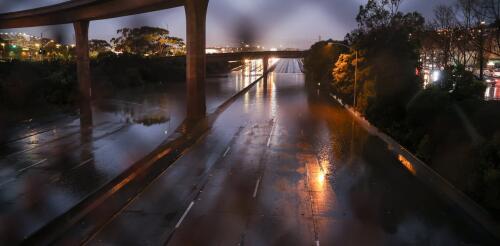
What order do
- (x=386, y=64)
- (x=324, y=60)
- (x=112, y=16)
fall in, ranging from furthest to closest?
(x=324, y=60) → (x=112, y=16) → (x=386, y=64)

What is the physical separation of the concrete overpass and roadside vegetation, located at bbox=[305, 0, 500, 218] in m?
16.2

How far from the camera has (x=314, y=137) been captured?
1328 inches

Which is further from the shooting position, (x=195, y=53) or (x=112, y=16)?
(x=112, y=16)

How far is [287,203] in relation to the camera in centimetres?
1769

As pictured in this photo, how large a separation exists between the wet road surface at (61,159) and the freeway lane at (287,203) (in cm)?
288

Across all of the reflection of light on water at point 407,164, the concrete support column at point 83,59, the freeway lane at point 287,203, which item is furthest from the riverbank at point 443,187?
the concrete support column at point 83,59

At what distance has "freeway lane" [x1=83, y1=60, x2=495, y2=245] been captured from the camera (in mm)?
14352

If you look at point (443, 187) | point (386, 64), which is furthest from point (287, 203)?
point (386, 64)

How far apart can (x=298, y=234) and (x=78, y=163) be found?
594 inches

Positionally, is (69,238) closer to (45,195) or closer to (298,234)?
(45,195)

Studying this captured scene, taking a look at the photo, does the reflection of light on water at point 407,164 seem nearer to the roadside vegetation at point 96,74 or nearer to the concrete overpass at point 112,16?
the concrete overpass at point 112,16

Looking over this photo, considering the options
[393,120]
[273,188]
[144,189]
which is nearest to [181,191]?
[144,189]

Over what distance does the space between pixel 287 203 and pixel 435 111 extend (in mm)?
13197

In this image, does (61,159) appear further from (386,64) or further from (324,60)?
(324,60)
